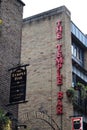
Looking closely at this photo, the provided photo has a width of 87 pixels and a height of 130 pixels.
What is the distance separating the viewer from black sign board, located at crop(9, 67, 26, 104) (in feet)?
49.1

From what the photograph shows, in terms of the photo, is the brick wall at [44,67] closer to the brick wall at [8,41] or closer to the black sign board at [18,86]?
the brick wall at [8,41]

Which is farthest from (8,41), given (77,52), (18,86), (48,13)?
(77,52)

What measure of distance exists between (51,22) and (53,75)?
469cm

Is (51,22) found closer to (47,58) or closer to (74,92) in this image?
(47,58)

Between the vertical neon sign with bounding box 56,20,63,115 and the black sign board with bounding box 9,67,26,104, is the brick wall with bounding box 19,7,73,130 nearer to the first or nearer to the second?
the vertical neon sign with bounding box 56,20,63,115

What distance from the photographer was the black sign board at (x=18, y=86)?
49.1ft

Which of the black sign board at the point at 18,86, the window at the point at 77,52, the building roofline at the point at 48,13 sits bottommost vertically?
the black sign board at the point at 18,86

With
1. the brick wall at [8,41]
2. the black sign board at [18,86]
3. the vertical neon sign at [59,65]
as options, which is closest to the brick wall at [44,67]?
the vertical neon sign at [59,65]

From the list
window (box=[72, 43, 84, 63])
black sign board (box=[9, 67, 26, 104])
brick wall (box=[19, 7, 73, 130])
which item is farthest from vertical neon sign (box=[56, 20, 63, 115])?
black sign board (box=[9, 67, 26, 104])

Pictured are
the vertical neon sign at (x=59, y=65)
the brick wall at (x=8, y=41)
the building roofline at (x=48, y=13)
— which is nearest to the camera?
the brick wall at (x=8, y=41)

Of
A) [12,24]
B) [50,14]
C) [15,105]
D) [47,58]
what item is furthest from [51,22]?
[15,105]

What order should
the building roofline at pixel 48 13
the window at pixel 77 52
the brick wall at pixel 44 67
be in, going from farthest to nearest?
the window at pixel 77 52 < the building roofline at pixel 48 13 < the brick wall at pixel 44 67

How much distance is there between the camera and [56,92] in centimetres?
2800

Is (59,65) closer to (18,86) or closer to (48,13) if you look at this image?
(48,13)
